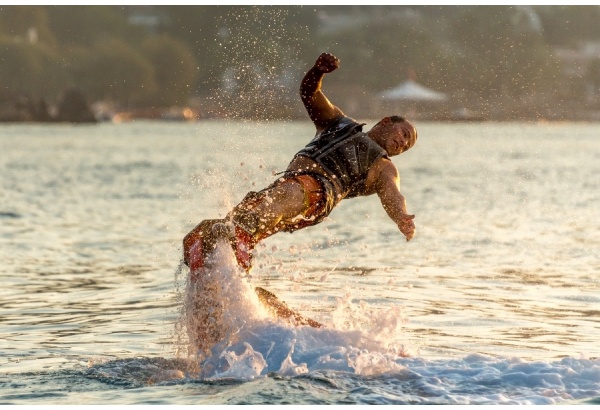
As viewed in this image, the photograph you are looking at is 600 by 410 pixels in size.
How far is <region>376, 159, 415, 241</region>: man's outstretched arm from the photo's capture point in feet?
31.1

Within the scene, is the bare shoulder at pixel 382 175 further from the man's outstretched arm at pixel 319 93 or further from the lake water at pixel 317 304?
the lake water at pixel 317 304

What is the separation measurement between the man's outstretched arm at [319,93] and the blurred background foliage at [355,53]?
85.7 metres

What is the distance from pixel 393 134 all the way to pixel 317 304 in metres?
2.75

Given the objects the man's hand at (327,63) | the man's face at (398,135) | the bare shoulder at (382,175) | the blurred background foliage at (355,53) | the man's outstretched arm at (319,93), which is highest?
the blurred background foliage at (355,53)

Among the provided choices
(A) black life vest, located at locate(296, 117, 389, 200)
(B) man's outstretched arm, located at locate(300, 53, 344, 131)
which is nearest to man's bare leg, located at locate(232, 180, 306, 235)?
(A) black life vest, located at locate(296, 117, 389, 200)

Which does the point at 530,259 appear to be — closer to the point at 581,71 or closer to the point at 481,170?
the point at 481,170

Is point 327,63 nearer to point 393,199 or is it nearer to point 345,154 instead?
point 345,154

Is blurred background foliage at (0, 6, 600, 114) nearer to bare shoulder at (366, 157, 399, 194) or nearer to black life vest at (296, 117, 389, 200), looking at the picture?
black life vest at (296, 117, 389, 200)

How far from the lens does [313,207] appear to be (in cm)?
984

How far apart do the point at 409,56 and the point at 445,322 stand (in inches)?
4033

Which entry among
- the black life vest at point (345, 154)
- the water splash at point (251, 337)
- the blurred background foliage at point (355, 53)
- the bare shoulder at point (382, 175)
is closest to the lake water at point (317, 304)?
the water splash at point (251, 337)

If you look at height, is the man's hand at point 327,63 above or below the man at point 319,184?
above

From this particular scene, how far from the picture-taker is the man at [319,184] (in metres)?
9.61

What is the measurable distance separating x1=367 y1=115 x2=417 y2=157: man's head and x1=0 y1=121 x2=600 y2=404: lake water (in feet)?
2.80
